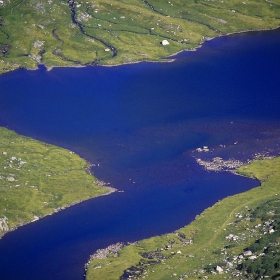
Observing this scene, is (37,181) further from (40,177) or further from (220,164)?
(220,164)

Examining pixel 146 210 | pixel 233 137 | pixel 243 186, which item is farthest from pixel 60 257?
pixel 233 137

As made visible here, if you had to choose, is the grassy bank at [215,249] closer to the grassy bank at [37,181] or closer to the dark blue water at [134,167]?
the dark blue water at [134,167]

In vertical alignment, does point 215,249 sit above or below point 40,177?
above

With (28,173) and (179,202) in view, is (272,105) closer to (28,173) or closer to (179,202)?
(179,202)

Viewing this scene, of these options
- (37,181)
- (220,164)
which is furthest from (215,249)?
(37,181)

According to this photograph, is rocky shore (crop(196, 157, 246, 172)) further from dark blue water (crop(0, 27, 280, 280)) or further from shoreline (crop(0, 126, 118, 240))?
shoreline (crop(0, 126, 118, 240))
